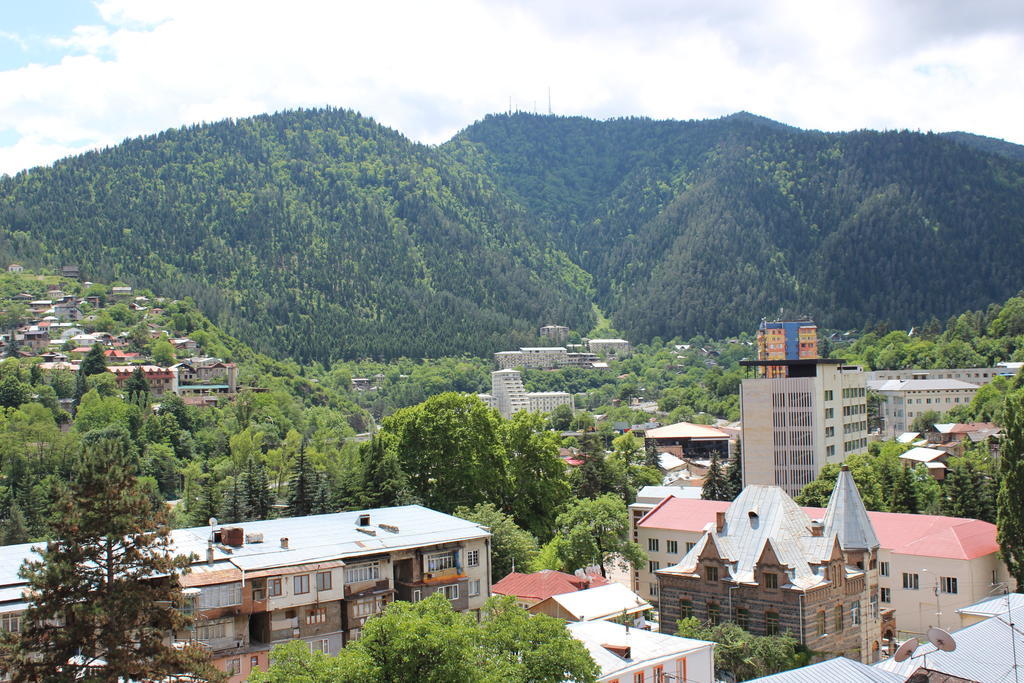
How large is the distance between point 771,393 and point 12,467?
6540 centimetres

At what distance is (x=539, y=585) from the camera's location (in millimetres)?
53594

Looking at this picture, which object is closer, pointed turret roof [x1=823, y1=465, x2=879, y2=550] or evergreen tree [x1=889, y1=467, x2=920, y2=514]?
pointed turret roof [x1=823, y1=465, x2=879, y2=550]

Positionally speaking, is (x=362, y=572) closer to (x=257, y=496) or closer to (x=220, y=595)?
(x=220, y=595)

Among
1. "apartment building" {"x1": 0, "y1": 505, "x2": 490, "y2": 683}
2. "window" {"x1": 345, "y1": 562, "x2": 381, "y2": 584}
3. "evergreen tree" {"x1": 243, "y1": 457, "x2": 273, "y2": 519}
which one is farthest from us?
"evergreen tree" {"x1": 243, "y1": 457, "x2": 273, "y2": 519}

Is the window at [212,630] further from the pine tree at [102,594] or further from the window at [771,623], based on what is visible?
the window at [771,623]

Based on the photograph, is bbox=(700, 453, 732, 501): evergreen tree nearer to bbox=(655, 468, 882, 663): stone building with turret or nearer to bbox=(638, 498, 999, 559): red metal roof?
bbox=(638, 498, 999, 559): red metal roof

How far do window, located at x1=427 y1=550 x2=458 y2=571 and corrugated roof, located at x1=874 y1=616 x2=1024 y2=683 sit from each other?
66.2ft

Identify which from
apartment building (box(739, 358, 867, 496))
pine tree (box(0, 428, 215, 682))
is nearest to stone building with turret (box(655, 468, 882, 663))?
pine tree (box(0, 428, 215, 682))

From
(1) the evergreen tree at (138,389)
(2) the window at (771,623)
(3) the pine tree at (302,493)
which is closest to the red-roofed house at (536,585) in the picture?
(2) the window at (771,623)

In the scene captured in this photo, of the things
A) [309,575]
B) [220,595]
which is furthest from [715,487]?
[220,595]

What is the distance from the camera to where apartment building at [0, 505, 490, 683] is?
3944 centimetres

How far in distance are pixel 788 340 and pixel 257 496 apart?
87.4 metres

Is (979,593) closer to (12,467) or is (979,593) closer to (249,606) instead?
(249,606)

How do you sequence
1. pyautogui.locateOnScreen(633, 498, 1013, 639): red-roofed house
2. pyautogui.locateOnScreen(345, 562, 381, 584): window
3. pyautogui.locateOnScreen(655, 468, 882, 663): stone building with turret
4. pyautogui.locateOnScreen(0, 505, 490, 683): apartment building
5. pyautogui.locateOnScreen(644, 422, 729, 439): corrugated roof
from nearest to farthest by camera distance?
pyautogui.locateOnScreen(0, 505, 490, 683): apartment building
pyautogui.locateOnScreen(345, 562, 381, 584): window
pyautogui.locateOnScreen(655, 468, 882, 663): stone building with turret
pyautogui.locateOnScreen(633, 498, 1013, 639): red-roofed house
pyautogui.locateOnScreen(644, 422, 729, 439): corrugated roof
